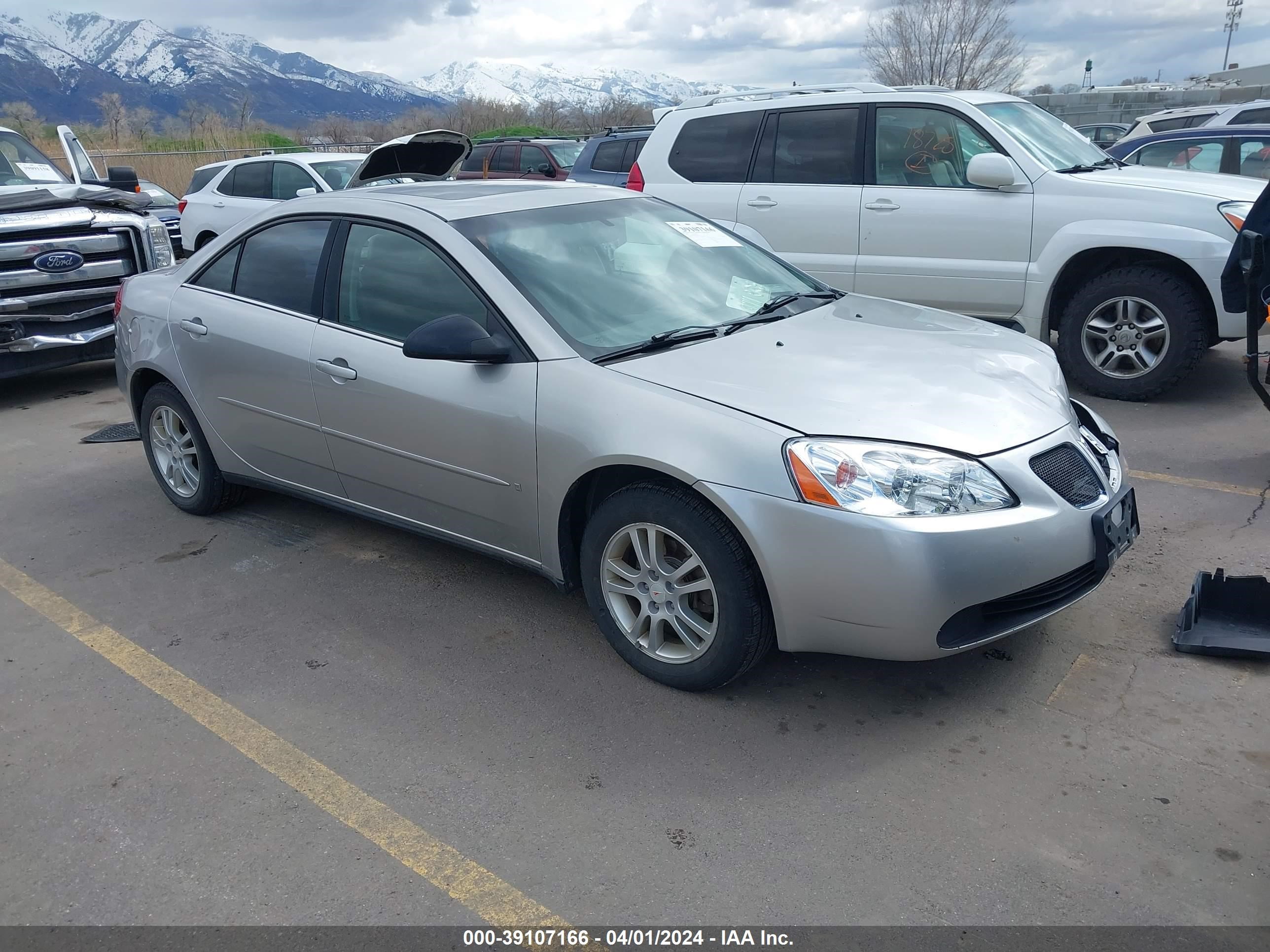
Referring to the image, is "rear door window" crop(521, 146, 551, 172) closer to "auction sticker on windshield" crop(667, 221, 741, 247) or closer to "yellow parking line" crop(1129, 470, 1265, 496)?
"auction sticker on windshield" crop(667, 221, 741, 247)

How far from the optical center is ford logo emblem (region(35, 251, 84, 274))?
25.1ft

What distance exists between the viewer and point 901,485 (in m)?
2.99

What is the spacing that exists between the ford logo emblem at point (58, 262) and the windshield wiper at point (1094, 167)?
7.09m

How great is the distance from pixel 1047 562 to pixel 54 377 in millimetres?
8791

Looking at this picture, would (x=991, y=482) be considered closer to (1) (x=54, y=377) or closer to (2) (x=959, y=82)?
(1) (x=54, y=377)

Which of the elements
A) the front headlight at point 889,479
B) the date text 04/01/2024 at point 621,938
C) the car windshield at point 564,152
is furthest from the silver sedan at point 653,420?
the car windshield at point 564,152

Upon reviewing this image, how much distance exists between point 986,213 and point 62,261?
22.0ft

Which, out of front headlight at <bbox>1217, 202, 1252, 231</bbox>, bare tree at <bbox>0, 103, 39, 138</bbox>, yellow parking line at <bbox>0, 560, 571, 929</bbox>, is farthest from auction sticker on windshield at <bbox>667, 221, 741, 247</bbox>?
bare tree at <bbox>0, 103, 39, 138</bbox>

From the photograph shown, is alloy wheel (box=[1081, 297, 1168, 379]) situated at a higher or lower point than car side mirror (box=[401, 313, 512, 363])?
lower

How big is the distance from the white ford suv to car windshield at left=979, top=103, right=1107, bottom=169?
2 cm

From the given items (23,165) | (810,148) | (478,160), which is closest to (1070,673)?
(810,148)

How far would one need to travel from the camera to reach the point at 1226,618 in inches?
143

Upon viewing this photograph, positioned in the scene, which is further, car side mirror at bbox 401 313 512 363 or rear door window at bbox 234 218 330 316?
rear door window at bbox 234 218 330 316

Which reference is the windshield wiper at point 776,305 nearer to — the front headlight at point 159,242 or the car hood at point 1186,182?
the car hood at point 1186,182
